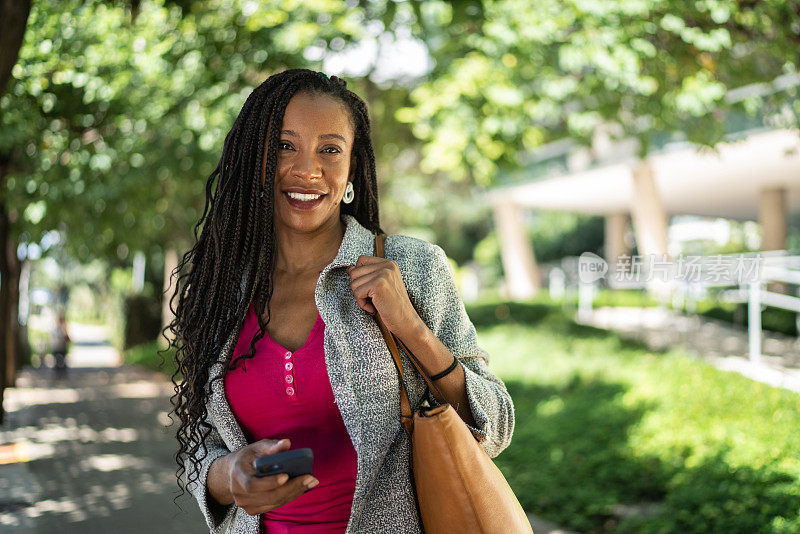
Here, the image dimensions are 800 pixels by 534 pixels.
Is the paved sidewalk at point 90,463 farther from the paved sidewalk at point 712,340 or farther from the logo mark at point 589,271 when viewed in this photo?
the logo mark at point 589,271

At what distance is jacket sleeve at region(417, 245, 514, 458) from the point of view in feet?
6.02

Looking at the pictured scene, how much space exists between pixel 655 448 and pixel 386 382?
18.0 ft

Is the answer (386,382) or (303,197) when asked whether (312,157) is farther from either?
(386,382)

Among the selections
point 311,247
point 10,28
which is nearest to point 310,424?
point 311,247

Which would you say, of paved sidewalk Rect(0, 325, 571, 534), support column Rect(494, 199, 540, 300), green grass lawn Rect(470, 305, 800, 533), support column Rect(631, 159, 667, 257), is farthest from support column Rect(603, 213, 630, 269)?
paved sidewalk Rect(0, 325, 571, 534)

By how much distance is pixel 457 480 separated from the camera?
1667 millimetres

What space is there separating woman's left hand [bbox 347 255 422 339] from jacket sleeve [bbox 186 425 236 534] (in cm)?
65

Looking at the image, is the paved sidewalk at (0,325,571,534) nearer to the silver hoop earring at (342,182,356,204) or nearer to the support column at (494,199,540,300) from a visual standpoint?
the silver hoop earring at (342,182,356,204)

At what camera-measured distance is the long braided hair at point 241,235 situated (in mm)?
2061

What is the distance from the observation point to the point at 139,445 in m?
9.31

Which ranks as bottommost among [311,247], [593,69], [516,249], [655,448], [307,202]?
[655,448]

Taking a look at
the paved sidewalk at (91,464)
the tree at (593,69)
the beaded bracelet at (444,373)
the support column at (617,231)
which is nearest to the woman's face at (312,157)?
the beaded bracelet at (444,373)

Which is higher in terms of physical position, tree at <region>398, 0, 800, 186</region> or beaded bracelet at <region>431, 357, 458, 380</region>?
tree at <region>398, 0, 800, 186</region>

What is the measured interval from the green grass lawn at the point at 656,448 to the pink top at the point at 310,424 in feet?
12.5
